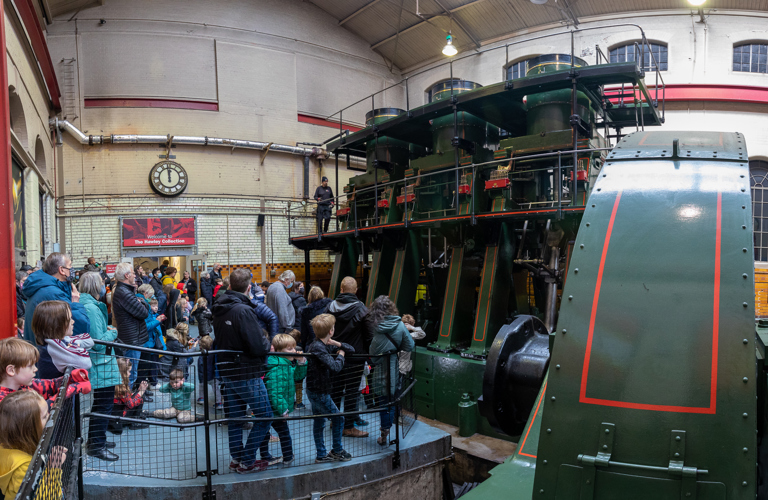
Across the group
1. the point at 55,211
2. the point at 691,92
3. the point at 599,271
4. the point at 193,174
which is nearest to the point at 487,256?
the point at 599,271

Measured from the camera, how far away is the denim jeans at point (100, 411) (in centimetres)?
411

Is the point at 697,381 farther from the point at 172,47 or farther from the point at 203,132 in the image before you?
the point at 172,47

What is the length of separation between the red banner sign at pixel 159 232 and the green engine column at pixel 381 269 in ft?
26.4

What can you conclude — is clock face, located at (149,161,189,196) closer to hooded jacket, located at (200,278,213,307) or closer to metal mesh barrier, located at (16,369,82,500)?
hooded jacket, located at (200,278,213,307)

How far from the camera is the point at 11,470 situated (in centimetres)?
208

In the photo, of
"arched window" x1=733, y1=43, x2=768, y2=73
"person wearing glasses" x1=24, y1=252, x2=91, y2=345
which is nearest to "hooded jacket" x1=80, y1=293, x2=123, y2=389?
"person wearing glasses" x1=24, y1=252, x2=91, y2=345

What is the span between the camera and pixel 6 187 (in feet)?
13.2

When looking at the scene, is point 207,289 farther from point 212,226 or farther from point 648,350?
point 648,350

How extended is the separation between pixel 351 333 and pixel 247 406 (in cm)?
126

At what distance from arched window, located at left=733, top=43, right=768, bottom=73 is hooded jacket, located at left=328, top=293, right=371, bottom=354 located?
14813mm

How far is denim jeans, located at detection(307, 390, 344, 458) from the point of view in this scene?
4.45 metres

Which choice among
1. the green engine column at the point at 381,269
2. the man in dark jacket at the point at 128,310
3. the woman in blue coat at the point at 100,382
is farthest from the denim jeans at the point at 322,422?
the green engine column at the point at 381,269

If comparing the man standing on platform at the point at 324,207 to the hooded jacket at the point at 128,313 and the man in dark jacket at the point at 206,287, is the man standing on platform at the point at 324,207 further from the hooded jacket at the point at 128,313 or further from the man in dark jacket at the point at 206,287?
the hooded jacket at the point at 128,313

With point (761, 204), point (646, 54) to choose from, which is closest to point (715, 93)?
point (646, 54)
